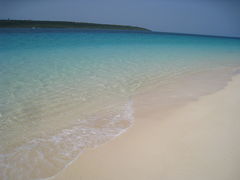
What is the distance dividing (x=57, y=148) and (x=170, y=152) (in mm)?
1356

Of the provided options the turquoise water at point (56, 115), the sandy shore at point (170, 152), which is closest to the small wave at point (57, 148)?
the turquoise water at point (56, 115)

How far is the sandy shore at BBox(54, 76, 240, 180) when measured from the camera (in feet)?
5.24

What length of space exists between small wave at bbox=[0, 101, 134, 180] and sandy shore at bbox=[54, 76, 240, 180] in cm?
13

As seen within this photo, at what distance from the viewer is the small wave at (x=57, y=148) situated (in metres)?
1.66

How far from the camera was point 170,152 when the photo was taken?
6.26 ft

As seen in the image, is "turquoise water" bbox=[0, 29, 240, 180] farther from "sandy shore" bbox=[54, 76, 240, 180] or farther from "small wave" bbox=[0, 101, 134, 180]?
"sandy shore" bbox=[54, 76, 240, 180]

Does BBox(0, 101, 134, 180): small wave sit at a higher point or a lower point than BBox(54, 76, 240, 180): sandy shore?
lower

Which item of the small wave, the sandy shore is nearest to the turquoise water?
the small wave

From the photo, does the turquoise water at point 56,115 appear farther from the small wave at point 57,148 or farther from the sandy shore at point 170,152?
the sandy shore at point 170,152

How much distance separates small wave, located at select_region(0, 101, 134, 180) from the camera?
1.66 meters

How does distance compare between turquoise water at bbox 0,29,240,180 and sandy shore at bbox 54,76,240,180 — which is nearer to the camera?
sandy shore at bbox 54,76,240,180

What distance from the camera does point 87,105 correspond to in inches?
127

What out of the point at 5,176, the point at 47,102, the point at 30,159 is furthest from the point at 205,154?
the point at 47,102

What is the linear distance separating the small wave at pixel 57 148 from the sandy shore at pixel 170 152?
0.43 ft
